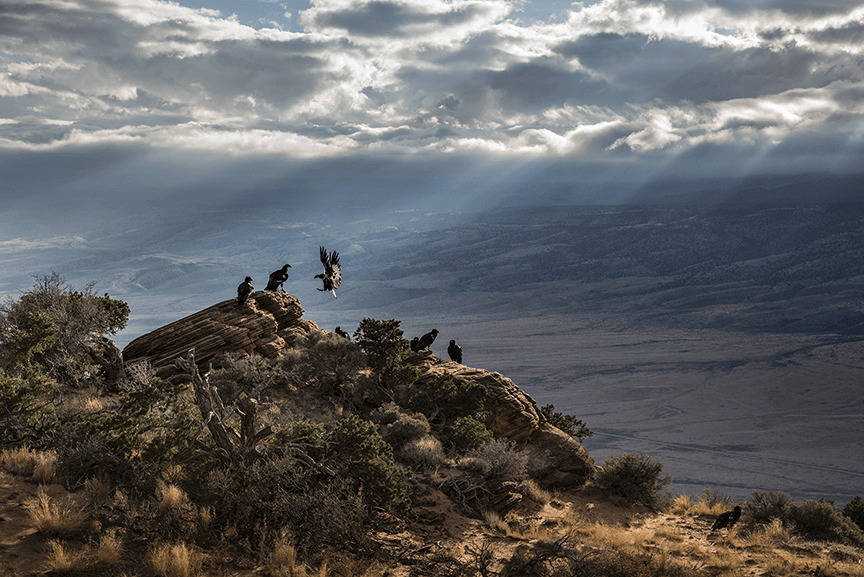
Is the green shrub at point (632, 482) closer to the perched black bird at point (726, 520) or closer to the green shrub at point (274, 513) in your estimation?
the perched black bird at point (726, 520)

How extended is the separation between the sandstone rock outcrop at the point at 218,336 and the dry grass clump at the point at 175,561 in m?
14.7

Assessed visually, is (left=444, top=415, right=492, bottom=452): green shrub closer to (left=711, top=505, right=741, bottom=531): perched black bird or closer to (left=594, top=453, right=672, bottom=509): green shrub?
(left=594, top=453, right=672, bottom=509): green shrub

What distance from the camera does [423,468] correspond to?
18.8 meters

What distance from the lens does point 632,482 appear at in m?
22.9

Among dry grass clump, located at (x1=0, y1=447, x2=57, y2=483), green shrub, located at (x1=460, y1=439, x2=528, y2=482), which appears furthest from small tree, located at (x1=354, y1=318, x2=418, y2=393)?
dry grass clump, located at (x1=0, y1=447, x2=57, y2=483)

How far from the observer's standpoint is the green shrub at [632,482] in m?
22.6

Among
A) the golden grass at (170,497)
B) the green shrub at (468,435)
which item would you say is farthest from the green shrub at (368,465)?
the green shrub at (468,435)

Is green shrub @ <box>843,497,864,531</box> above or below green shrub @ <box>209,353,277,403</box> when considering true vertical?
below

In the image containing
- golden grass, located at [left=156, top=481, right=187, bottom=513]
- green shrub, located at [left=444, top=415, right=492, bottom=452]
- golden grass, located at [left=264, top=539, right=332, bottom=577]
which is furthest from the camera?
green shrub, located at [left=444, top=415, right=492, bottom=452]

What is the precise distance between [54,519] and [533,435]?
18.7 metres

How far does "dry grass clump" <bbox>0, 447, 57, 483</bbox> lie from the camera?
41.2ft

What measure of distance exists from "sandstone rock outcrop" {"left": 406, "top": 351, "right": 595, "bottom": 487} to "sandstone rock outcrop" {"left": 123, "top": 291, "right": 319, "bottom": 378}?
27.7 feet

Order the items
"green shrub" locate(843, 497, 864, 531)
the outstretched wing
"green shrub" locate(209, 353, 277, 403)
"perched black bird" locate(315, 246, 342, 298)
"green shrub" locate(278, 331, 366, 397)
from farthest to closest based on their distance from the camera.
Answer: "green shrub" locate(843, 497, 864, 531)
the outstretched wing
"perched black bird" locate(315, 246, 342, 298)
"green shrub" locate(278, 331, 366, 397)
"green shrub" locate(209, 353, 277, 403)

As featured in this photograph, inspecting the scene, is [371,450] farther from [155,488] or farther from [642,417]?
[642,417]
